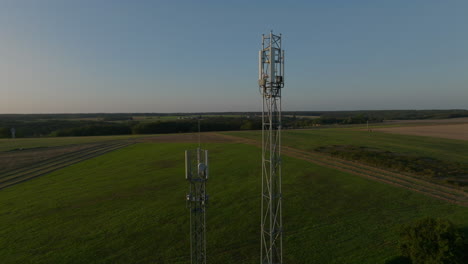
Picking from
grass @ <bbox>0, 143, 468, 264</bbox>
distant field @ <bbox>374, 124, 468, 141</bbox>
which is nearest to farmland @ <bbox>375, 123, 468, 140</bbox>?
distant field @ <bbox>374, 124, 468, 141</bbox>

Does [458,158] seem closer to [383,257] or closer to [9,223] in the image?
[383,257]

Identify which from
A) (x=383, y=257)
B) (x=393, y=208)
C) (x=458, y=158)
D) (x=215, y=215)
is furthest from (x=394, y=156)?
(x=215, y=215)

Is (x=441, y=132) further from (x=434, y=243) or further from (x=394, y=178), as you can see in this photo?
(x=434, y=243)

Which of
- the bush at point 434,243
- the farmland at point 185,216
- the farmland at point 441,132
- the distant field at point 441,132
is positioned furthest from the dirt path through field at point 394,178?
the farmland at point 441,132

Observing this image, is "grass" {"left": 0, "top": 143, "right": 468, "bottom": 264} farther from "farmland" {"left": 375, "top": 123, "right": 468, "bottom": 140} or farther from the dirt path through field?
"farmland" {"left": 375, "top": 123, "right": 468, "bottom": 140}

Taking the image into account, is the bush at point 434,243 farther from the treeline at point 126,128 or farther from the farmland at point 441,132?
the treeline at point 126,128

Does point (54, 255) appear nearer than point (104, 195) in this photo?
Yes

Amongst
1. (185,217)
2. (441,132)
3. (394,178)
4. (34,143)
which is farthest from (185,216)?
(441,132)
